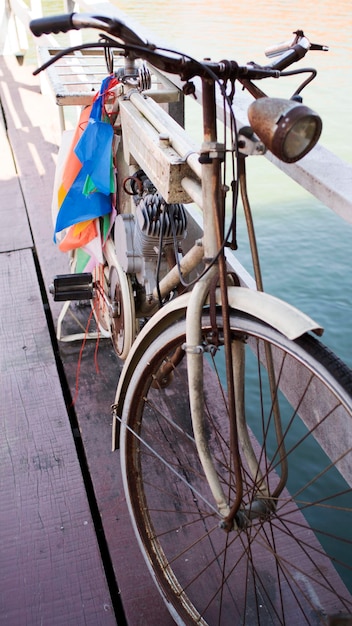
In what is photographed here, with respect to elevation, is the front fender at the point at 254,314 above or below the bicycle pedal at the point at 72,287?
above

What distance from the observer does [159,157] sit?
4.27ft

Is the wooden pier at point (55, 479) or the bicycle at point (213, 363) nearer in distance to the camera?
the bicycle at point (213, 363)

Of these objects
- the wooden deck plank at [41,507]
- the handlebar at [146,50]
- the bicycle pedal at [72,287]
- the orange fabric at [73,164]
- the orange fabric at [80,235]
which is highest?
the handlebar at [146,50]

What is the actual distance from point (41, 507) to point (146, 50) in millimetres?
1100

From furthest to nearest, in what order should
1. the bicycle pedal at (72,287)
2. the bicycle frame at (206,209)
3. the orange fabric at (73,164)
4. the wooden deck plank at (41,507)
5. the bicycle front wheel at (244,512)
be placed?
the bicycle pedal at (72,287)
the orange fabric at (73,164)
the wooden deck plank at (41,507)
the bicycle front wheel at (244,512)
the bicycle frame at (206,209)

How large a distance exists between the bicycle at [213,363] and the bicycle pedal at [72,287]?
0.04 ft

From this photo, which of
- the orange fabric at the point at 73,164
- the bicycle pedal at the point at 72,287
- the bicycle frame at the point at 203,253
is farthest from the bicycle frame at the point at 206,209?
the bicycle pedal at the point at 72,287

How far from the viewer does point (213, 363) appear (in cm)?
138

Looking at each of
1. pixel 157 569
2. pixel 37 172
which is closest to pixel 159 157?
pixel 157 569

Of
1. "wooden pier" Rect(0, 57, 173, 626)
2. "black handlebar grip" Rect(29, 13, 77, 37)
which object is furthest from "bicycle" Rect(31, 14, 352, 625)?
"wooden pier" Rect(0, 57, 173, 626)

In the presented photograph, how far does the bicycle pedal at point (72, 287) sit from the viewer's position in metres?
1.92

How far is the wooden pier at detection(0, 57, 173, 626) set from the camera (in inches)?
54.3

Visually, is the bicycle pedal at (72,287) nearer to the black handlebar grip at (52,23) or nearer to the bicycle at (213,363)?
the bicycle at (213,363)

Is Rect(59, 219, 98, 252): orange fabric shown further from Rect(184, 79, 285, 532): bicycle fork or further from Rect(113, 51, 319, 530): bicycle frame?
Rect(184, 79, 285, 532): bicycle fork
